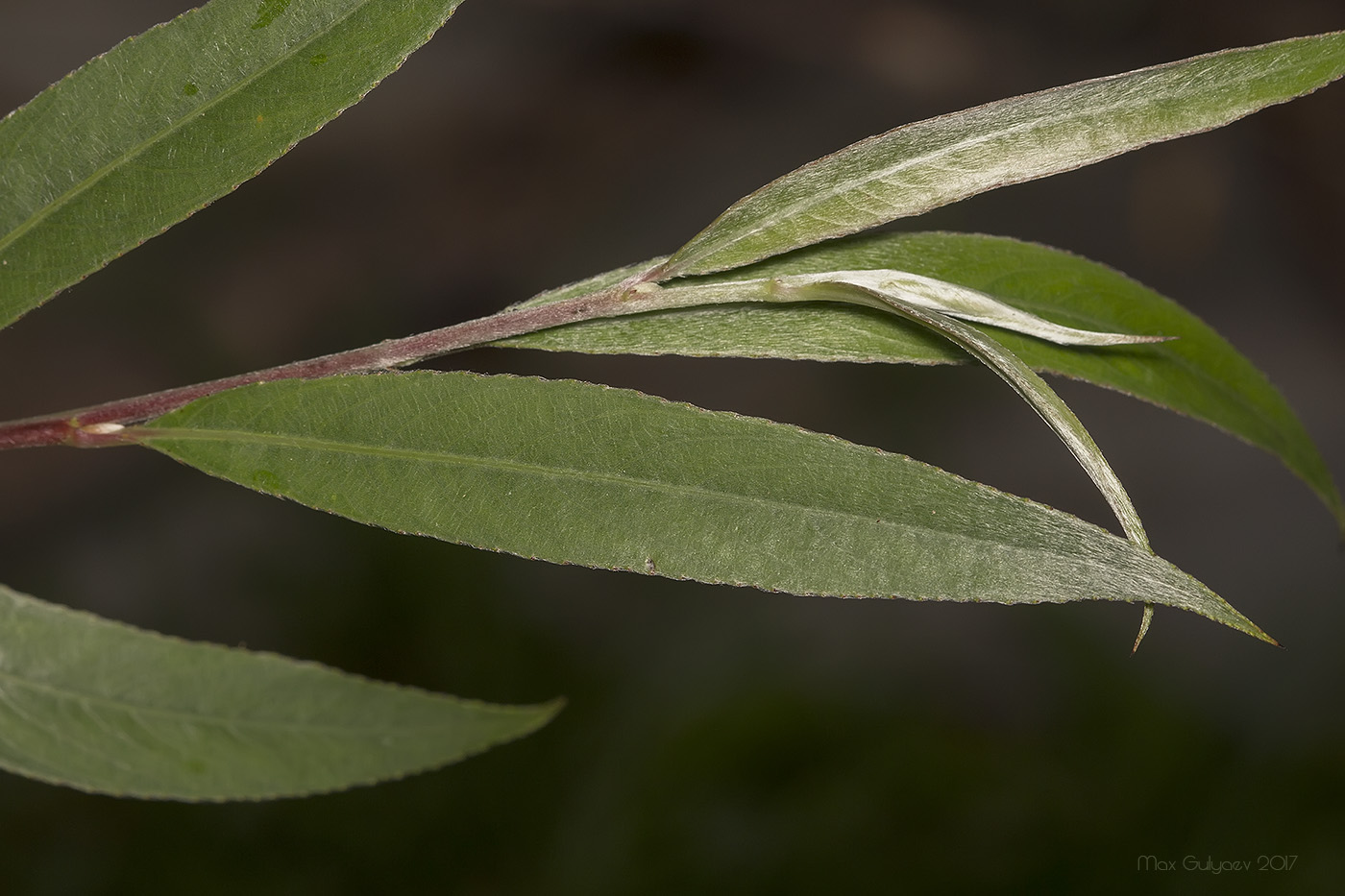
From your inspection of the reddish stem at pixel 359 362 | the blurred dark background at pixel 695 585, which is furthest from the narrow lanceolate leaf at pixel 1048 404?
the blurred dark background at pixel 695 585

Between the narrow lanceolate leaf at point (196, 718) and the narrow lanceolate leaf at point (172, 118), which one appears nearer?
the narrow lanceolate leaf at point (172, 118)

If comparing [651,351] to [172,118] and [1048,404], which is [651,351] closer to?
[1048,404]

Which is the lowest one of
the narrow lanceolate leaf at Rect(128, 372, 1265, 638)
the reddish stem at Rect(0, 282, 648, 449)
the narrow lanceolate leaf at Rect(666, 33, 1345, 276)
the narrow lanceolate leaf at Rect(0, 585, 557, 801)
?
the narrow lanceolate leaf at Rect(0, 585, 557, 801)

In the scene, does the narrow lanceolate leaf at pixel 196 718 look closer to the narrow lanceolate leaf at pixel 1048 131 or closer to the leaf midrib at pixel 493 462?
the leaf midrib at pixel 493 462

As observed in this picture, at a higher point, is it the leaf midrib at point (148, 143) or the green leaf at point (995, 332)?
the leaf midrib at point (148, 143)

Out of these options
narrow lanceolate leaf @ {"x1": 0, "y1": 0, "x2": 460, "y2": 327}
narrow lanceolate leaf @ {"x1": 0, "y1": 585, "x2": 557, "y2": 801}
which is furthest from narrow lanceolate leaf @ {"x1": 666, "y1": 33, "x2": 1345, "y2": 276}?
narrow lanceolate leaf @ {"x1": 0, "y1": 585, "x2": 557, "y2": 801}

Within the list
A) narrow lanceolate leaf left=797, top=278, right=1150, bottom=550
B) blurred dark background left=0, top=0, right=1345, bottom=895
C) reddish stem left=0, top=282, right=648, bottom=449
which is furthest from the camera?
blurred dark background left=0, top=0, right=1345, bottom=895

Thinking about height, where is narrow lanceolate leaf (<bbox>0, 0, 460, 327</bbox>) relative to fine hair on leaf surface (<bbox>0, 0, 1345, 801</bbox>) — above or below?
above

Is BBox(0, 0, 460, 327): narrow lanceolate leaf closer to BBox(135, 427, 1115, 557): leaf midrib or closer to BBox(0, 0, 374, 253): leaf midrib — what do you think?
BBox(0, 0, 374, 253): leaf midrib
